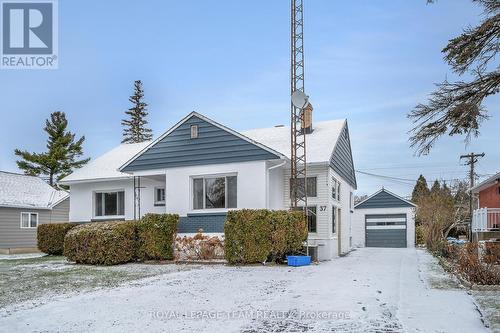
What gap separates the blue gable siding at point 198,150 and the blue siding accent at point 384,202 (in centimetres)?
1785

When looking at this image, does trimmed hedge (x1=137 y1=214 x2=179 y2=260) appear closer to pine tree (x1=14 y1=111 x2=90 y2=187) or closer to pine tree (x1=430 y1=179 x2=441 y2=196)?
pine tree (x1=430 y1=179 x2=441 y2=196)

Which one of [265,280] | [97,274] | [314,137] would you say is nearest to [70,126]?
[314,137]

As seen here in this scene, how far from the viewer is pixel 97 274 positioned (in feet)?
41.3

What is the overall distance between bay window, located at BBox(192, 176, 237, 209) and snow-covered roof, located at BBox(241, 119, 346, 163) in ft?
9.42

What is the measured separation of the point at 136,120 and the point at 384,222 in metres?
37.9

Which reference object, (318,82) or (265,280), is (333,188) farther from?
(265,280)

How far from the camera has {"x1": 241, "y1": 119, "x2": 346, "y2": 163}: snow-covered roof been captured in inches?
730

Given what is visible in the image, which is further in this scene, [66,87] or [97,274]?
[66,87]

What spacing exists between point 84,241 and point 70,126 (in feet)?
116

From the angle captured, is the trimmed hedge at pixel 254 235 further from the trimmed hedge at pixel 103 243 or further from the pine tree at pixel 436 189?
the pine tree at pixel 436 189

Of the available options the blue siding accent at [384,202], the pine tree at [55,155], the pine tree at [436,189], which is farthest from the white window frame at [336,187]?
the pine tree at [55,155]

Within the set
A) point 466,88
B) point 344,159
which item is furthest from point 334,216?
point 466,88

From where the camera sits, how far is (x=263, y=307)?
7.83 metres

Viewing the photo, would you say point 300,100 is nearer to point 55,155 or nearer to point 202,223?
point 202,223
